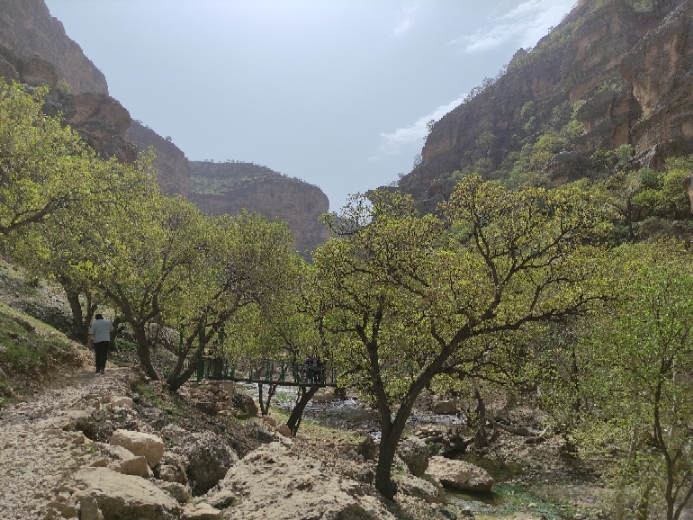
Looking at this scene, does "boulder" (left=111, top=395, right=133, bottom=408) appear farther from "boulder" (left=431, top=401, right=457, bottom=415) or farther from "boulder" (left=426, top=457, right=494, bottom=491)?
"boulder" (left=431, top=401, right=457, bottom=415)

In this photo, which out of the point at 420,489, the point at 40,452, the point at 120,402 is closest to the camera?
the point at 40,452

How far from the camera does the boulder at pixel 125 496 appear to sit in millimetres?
5945

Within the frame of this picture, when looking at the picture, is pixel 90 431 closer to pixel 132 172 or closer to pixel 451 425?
pixel 132 172

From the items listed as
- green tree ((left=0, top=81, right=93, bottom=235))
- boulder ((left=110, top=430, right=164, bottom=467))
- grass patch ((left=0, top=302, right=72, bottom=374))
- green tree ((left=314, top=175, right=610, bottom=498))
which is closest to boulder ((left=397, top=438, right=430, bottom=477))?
green tree ((left=314, top=175, right=610, bottom=498))

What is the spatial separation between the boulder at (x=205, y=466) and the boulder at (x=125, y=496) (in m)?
2.73

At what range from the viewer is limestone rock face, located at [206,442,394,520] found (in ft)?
23.8

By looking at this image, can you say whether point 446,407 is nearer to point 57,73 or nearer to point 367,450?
point 367,450

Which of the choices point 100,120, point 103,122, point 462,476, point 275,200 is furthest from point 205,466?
point 275,200

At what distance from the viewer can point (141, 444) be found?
8.33m

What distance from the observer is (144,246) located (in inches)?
670

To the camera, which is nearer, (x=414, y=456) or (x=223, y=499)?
(x=223, y=499)

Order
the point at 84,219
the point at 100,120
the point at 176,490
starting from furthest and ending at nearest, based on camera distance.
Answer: the point at 100,120
the point at 84,219
the point at 176,490

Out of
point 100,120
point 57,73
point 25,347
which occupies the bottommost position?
point 25,347

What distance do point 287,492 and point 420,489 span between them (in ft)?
31.3
